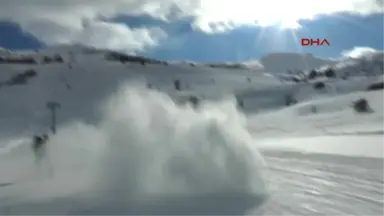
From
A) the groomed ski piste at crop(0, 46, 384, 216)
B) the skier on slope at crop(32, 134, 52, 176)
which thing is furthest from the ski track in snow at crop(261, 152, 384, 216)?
the skier on slope at crop(32, 134, 52, 176)

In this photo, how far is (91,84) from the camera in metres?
89.1

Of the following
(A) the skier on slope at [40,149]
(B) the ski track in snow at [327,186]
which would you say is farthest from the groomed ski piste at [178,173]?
(A) the skier on slope at [40,149]

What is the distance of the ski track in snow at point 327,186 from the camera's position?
27.3ft

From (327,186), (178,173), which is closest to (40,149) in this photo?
(178,173)

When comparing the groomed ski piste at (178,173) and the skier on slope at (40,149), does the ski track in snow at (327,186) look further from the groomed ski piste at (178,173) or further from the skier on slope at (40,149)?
the skier on slope at (40,149)

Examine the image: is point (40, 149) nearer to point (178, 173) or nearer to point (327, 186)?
point (178, 173)

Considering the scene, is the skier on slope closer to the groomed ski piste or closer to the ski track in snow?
the groomed ski piste

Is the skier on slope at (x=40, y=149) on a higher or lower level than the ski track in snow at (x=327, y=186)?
higher

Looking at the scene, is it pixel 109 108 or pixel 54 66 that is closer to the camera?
pixel 109 108

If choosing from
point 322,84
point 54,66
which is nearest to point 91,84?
point 54,66

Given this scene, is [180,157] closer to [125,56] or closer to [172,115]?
[172,115]

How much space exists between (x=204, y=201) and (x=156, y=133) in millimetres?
3896

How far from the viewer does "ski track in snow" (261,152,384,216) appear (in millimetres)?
8336

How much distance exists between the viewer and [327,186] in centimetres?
1031
